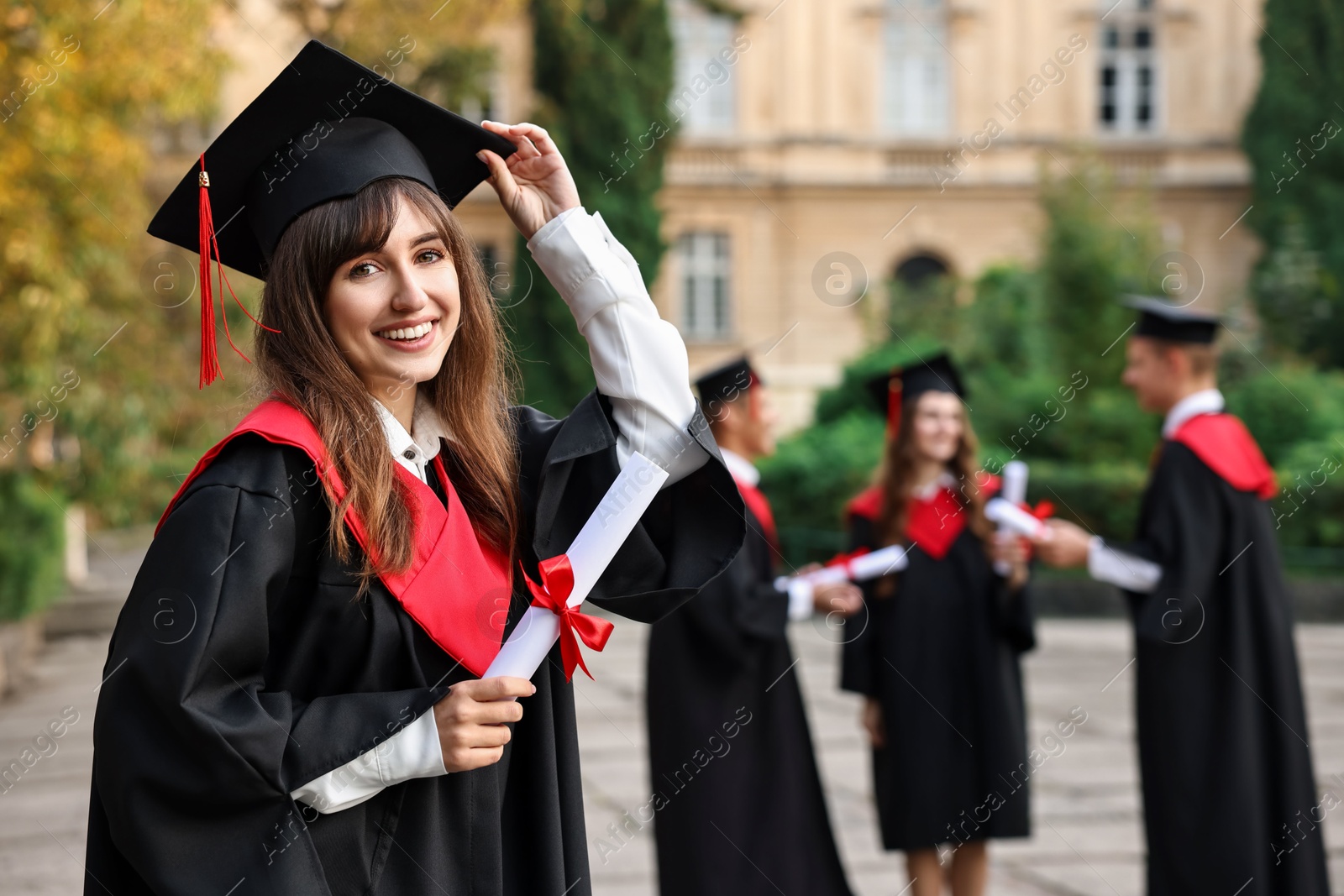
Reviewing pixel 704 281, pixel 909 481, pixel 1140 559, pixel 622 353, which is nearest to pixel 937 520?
pixel 909 481

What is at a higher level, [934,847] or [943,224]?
[943,224]

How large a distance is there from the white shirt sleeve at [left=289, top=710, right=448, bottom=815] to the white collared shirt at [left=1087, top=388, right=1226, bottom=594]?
278 centimetres

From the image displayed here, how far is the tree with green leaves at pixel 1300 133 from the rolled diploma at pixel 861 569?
16.4 meters

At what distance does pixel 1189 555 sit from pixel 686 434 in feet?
8.46

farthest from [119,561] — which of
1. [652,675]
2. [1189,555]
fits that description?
[1189,555]

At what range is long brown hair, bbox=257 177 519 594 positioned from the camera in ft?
5.98

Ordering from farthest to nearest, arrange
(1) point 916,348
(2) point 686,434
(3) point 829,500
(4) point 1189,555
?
(1) point 916,348, (3) point 829,500, (4) point 1189,555, (2) point 686,434

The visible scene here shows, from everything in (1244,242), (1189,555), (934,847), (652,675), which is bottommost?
(934,847)

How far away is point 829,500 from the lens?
42.4 feet

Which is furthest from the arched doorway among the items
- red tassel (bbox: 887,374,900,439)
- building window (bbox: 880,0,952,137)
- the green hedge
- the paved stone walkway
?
red tassel (bbox: 887,374,900,439)

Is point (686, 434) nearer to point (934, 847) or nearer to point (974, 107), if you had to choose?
point (934, 847)

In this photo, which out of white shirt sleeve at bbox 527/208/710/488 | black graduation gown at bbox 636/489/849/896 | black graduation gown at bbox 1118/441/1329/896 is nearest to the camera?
white shirt sleeve at bbox 527/208/710/488

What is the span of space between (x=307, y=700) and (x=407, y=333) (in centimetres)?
53

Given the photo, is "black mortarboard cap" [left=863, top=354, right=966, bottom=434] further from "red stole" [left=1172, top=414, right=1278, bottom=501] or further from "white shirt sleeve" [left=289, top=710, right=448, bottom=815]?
"white shirt sleeve" [left=289, top=710, right=448, bottom=815]
